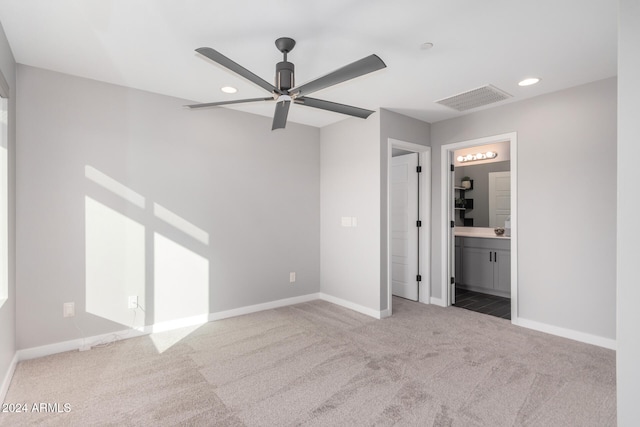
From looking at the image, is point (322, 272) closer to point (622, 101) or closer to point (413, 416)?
point (413, 416)

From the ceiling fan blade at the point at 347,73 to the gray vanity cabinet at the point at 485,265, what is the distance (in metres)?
3.85

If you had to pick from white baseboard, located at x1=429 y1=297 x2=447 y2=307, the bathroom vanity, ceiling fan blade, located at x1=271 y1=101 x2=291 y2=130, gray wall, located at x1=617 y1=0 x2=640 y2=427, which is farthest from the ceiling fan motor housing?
the bathroom vanity

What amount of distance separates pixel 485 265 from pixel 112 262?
193 inches

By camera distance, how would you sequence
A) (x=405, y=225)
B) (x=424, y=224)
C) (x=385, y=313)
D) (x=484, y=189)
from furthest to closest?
1. (x=484, y=189)
2. (x=405, y=225)
3. (x=424, y=224)
4. (x=385, y=313)

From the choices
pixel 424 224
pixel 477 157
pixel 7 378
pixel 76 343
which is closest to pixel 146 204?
pixel 76 343

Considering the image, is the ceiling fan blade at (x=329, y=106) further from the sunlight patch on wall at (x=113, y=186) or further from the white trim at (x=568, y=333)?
the white trim at (x=568, y=333)

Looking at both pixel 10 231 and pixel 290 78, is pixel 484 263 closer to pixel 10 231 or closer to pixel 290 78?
pixel 290 78

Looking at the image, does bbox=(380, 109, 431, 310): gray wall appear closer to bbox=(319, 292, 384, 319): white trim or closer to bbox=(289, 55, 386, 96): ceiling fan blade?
bbox=(319, 292, 384, 319): white trim

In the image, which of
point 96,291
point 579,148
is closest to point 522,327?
point 579,148

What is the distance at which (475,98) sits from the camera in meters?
3.48

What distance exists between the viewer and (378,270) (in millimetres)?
3852

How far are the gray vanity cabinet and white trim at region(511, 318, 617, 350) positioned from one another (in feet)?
4.19

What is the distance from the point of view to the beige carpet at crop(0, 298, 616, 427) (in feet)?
6.52

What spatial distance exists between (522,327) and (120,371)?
3886 millimetres
